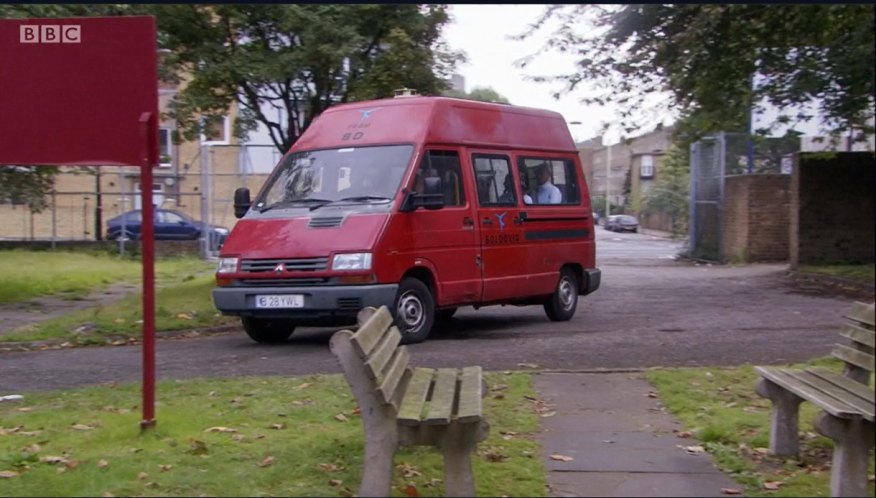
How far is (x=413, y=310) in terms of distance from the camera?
1065 cm

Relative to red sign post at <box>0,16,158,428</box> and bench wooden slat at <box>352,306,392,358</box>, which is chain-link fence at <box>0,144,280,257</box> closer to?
red sign post at <box>0,16,158,428</box>

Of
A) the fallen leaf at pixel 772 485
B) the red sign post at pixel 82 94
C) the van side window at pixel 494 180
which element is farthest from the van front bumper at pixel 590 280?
the fallen leaf at pixel 772 485

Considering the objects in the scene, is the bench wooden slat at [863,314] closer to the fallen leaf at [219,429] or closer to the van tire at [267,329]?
the fallen leaf at [219,429]

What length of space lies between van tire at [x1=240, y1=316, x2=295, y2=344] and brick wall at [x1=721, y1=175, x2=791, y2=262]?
8324 mm

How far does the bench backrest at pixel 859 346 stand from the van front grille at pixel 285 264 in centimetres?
544

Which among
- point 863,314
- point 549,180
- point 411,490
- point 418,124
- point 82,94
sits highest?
point 418,124

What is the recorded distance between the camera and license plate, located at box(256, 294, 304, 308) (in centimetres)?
1018

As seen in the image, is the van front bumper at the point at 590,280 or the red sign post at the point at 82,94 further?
the van front bumper at the point at 590,280

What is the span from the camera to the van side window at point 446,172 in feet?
35.8

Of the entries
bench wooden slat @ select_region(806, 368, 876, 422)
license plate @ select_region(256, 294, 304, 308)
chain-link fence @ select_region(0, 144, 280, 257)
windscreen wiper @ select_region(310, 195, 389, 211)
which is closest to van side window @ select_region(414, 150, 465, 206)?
windscreen wiper @ select_region(310, 195, 389, 211)

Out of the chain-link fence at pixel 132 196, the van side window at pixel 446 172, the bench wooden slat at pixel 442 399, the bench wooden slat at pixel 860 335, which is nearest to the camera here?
the bench wooden slat at pixel 442 399

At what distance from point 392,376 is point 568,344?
5.29 meters

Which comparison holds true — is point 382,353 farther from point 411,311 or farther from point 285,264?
point 411,311

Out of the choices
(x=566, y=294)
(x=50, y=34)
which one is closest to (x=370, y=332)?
(x=50, y=34)
